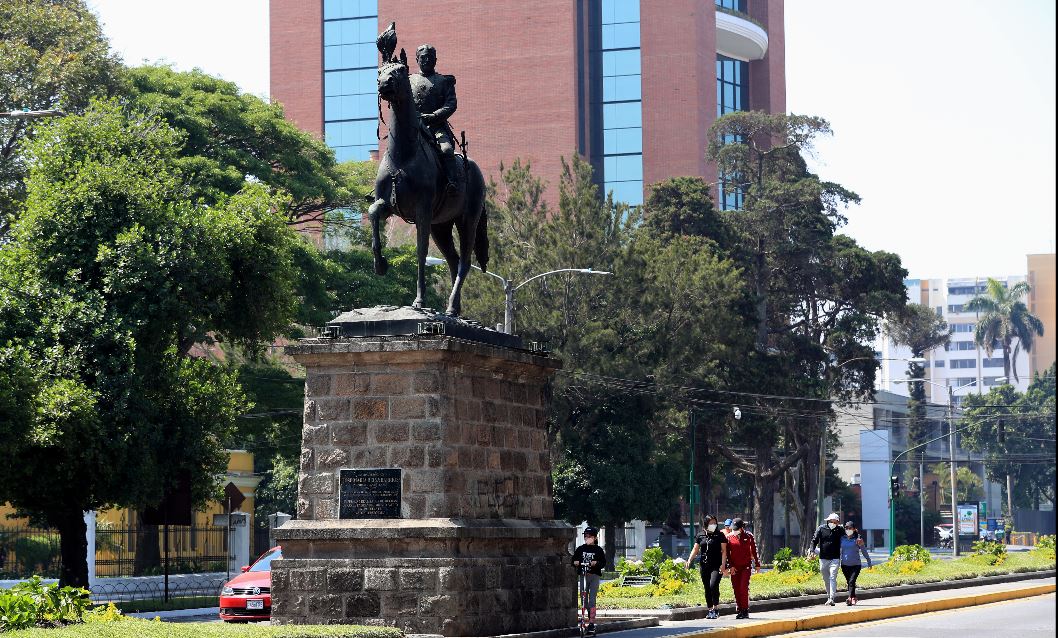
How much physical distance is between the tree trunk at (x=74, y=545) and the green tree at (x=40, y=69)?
10.9 m

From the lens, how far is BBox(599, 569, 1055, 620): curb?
22547mm

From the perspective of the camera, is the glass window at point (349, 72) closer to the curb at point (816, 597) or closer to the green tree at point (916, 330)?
the green tree at point (916, 330)

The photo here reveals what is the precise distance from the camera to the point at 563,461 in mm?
50656

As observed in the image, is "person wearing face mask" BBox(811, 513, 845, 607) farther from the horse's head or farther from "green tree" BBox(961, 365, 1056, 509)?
"green tree" BBox(961, 365, 1056, 509)

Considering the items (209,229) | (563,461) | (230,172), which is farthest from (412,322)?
(563,461)

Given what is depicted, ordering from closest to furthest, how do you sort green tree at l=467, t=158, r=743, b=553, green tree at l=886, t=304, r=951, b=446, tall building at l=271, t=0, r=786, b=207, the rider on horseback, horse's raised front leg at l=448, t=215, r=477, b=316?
the rider on horseback, horse's raised front leg at l=448, t=215, r=477, b=316, green tree at l=467, t=158, r=743, b=553, green tree at l=886, t=304, r=951, b=446, tall building at l=271, t=0, r=786, b=207

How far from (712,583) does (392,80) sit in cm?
969

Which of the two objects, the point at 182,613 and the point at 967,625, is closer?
the point at 967,625

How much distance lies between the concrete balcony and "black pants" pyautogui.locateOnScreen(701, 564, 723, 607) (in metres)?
69.6

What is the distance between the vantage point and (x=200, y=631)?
14.1m

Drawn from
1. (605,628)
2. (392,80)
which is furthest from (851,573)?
(392,80)

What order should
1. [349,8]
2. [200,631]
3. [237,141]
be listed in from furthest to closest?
[349,8] → [237,141] → [200,631]

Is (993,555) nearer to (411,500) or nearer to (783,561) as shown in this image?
(783,561)

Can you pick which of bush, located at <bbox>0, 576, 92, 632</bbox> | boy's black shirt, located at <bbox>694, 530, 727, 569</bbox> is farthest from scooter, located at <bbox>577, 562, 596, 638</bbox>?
bush, located at <bbox>0, 576, 92, 632</bbox>
